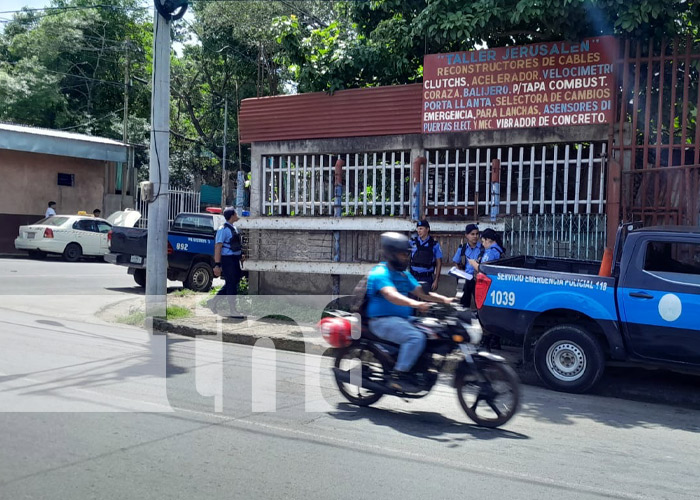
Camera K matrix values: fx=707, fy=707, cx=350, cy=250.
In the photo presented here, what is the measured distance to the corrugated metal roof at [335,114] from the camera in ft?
36.9

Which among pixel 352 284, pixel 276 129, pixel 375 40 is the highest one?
pixel 375 40

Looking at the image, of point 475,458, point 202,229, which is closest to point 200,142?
point 202,229

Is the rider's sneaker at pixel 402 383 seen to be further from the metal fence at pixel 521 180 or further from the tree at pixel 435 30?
the tree at pixel 435 30

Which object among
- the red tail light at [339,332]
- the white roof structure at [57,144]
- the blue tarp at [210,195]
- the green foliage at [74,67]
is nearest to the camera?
the red tail light at [339,332]

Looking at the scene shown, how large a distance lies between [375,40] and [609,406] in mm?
8034

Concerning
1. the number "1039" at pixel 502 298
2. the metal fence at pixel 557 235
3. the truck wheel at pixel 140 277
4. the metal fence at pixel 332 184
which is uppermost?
the metal fence at pixel 332 184

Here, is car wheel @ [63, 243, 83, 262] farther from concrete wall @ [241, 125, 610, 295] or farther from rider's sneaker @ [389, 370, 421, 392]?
rider's sneaker @ [389, 370, 421, 392]

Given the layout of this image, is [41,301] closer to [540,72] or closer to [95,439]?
[95,439]

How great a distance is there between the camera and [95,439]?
5.14m

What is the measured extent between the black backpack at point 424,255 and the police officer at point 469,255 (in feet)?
1.16

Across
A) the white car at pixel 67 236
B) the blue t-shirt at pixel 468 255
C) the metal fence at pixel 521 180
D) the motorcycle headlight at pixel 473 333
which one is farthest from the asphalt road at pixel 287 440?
the white car at pixel 67 236

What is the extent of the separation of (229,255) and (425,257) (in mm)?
3181

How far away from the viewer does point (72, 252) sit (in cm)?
2273

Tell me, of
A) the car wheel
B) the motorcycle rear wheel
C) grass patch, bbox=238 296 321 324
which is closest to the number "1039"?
the motorcycle rear wheel
